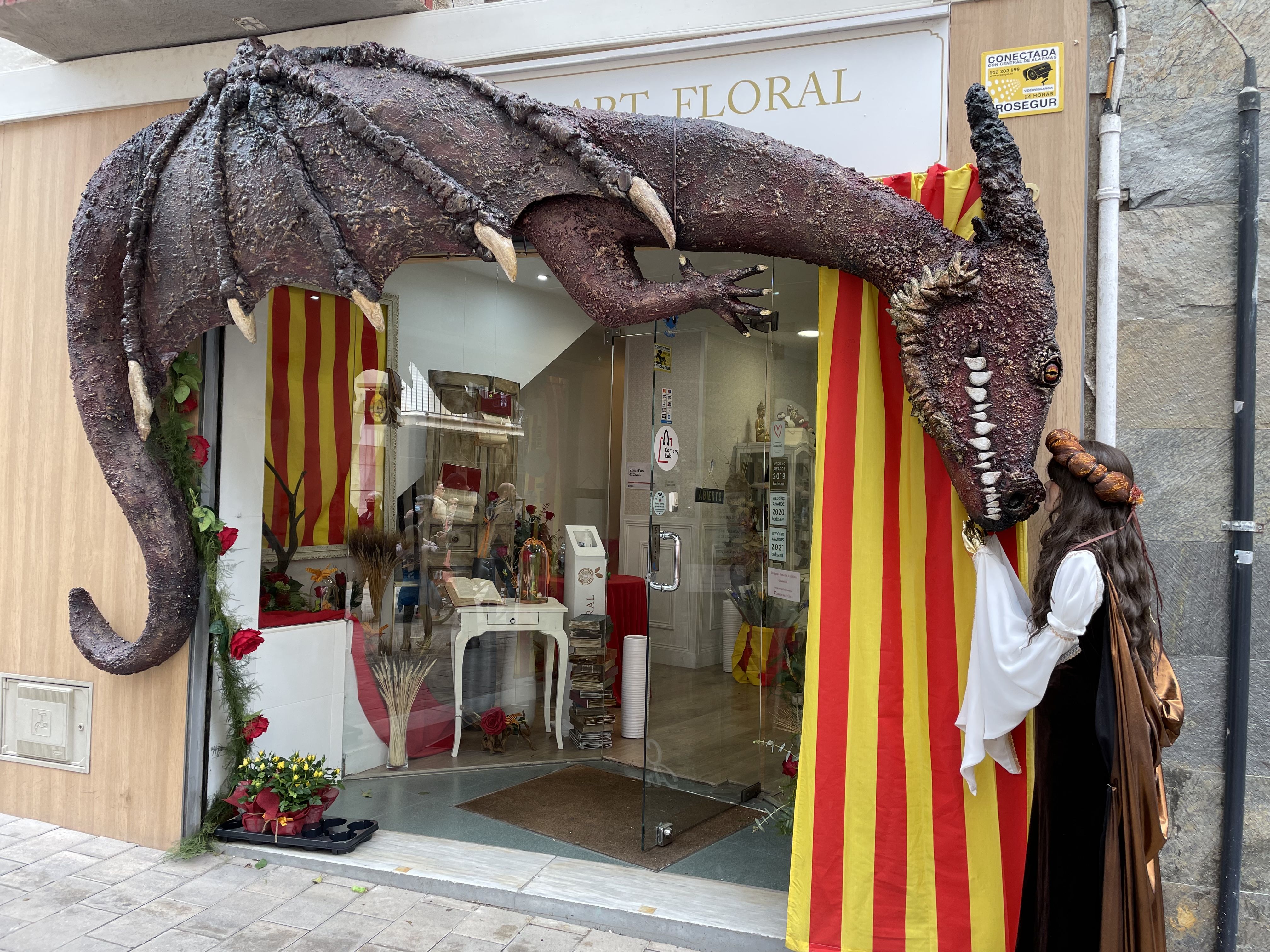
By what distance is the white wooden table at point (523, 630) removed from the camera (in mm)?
4906

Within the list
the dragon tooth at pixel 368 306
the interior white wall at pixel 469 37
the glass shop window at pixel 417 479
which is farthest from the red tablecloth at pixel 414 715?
the interior white wall at pixel 469 37

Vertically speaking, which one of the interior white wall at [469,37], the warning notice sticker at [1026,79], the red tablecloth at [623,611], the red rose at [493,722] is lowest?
the red rose at [493,722]

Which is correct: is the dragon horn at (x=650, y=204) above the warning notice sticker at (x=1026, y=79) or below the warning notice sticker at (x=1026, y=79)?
below

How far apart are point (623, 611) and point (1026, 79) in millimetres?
3983

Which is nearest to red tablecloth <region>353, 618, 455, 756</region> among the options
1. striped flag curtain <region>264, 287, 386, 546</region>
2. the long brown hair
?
striped flag curtain <region>264, 287, 386, 546</region>

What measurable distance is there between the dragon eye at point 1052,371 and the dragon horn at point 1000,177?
326mm

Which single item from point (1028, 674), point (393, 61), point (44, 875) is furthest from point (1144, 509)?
point (44, 875)

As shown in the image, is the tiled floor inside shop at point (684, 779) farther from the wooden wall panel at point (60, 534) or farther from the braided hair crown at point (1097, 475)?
the braided hair crown at point (1097, 475)

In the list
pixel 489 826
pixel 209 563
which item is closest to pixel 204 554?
pixel 209 563

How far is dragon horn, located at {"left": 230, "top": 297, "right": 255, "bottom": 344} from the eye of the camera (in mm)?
3064

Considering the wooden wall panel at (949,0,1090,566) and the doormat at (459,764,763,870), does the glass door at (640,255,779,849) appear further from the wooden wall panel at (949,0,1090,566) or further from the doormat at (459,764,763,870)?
the wooden wall panel at (949,0,1090,566)

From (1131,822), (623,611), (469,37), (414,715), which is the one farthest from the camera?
(623,611)

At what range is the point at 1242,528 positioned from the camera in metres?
2.76

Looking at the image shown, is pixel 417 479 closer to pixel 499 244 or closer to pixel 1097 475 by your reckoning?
pixel 499 244
